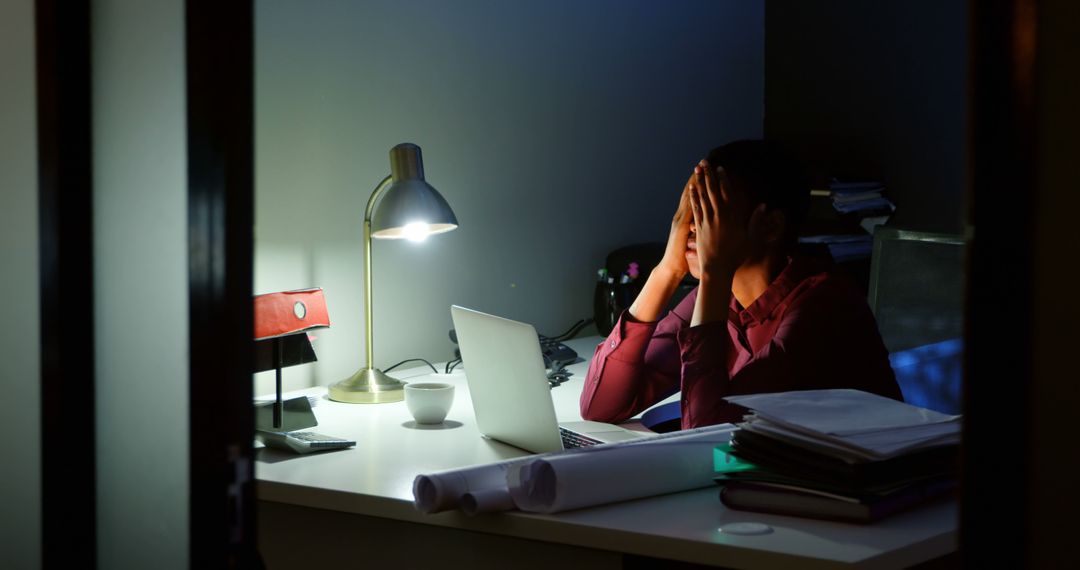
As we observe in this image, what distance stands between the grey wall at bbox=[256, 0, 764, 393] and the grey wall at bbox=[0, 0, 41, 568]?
101 cm

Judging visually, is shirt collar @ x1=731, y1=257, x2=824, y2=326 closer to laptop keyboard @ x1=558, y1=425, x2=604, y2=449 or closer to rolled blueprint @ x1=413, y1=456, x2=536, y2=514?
laptop keyboard @ x1=558, y1=425, x2=604, y2=449

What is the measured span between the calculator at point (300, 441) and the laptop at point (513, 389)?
0.83 feet

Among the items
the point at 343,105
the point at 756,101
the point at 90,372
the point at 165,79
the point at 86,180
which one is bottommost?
the point at 90,372

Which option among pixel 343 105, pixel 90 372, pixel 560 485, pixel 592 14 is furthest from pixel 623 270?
pixel 90 372

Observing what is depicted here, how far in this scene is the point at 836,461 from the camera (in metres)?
1.35

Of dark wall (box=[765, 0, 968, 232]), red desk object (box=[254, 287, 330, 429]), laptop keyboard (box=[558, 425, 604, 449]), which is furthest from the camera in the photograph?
dark wall (box=[765, 0, 968, 232])

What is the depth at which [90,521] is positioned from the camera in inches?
47.4

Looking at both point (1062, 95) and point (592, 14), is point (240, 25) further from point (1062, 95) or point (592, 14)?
point (592, 14)

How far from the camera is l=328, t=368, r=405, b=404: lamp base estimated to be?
223 cm

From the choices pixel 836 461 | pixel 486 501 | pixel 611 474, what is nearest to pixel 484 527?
pixel 486 501

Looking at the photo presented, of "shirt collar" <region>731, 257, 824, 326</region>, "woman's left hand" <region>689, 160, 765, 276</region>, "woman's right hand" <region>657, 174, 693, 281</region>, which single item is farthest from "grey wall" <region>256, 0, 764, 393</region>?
"shirt collar" <region>731, 257, 824, 326</region>

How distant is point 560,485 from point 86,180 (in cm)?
70

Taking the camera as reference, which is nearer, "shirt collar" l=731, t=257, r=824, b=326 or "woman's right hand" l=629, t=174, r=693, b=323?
"shirt collar" l=731, t=257, r=824, b=326

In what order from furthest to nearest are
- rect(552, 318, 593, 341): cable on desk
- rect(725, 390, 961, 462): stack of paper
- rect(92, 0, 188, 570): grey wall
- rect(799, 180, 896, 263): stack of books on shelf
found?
rect(799, 180, 896, 263): stack of books on shelf, rect(552, 318, 593, 341): cable on desk, rect(725, 390, 961, 462): stack of paper, rect(92, 0, 188, 570): grey wall
